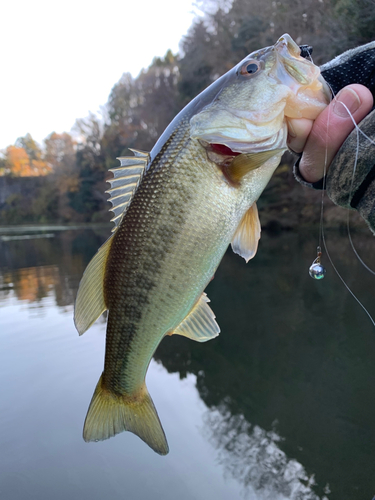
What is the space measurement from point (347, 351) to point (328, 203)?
58.2 ft

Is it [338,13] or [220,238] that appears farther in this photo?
[338,13]

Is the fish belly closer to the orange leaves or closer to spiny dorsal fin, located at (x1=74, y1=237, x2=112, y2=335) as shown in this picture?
spiny dorsal fin, located at (x1=74, y1=237, x2=112, y2=335)

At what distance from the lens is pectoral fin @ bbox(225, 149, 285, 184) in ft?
5.62

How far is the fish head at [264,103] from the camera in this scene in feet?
5.61

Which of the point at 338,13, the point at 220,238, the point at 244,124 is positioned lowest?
the point at 220,238

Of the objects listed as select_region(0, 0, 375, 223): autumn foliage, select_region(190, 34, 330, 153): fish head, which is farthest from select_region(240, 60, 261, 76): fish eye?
select_region(0, 0, 375, 223): autumn foliage

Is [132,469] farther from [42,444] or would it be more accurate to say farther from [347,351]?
[347,351]

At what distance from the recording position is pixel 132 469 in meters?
3.43

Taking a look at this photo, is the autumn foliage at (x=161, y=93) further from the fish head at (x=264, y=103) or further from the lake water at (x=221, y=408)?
the fish head at (x=264, y=103)

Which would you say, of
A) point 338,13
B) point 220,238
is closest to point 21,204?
point 338,13

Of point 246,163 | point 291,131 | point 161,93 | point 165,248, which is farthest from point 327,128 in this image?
point 161,93

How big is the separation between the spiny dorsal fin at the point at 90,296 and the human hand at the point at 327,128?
46.4 inches

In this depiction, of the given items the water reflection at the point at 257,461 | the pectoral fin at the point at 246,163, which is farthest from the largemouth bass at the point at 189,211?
the water reflection at the point at 257,461

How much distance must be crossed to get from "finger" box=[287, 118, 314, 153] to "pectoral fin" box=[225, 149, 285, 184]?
0.55 feet
